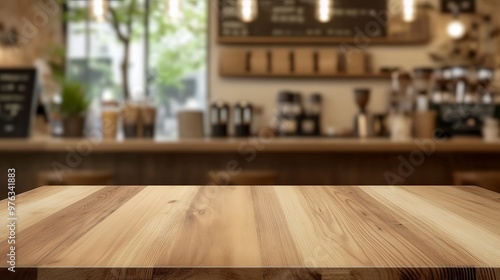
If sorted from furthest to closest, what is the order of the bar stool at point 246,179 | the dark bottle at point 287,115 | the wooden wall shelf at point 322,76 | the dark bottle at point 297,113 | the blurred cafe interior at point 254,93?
the wooden wall shelf at point 322,76 < the dark bottle at point 297,113 < the dark bottle at point 287,115 < the blurred cafe interior at point 254,93 < the bar stool at point 246,179

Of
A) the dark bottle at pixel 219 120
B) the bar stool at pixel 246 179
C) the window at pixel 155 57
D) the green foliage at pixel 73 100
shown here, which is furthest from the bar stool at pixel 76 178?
the window at pixel 155 57

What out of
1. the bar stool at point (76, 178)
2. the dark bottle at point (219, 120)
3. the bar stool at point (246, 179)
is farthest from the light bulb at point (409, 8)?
the bar stool at point (76, 178)

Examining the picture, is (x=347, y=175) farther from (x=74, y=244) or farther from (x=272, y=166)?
(x=74, y=244)

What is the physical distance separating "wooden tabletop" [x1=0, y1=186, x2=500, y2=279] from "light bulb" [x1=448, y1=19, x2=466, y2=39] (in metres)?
3.75

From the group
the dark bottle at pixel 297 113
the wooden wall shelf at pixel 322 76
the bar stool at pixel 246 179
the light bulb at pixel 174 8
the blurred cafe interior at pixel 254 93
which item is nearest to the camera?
the bar stool at pixel 246 179

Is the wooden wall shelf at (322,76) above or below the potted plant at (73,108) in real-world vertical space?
above

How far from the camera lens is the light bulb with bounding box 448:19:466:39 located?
4648 millimetres

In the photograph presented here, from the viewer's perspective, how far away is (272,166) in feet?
9.71

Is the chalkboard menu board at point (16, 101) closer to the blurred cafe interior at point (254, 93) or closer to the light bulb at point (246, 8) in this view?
the blurred cafe interior at point (254, 93)

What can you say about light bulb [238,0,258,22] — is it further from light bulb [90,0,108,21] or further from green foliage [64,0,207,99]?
green foliage [64,0,207,99]

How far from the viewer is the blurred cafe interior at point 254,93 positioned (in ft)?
9.49

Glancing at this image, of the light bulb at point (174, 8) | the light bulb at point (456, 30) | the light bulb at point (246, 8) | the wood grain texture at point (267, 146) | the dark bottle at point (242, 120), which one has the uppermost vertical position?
the light bulb at point (456, 30)

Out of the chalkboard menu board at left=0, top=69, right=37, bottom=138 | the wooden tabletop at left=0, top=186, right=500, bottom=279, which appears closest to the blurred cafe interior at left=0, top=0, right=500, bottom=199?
the chalkboard menu board at left=0, top=69, right=37, bottom=138

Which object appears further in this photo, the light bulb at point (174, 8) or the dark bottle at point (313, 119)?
the dark bottle at point (313, 119)
